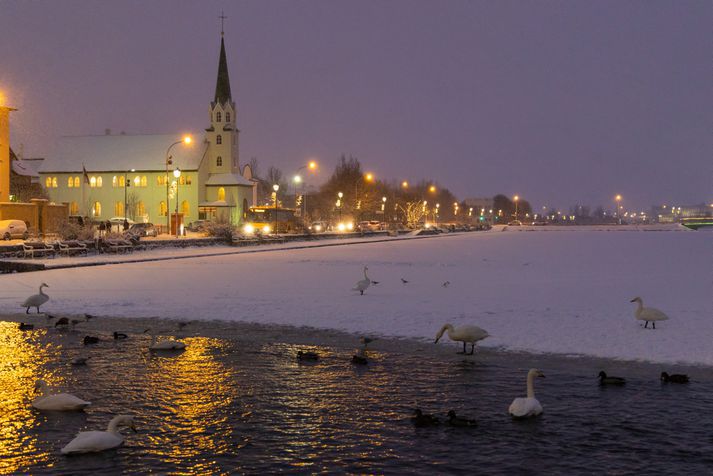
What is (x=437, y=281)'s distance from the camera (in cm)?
2748

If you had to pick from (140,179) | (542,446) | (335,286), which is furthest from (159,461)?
(140,179)

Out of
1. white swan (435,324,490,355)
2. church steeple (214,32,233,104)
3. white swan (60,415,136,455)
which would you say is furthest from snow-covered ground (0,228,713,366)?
church steeple (214,32,233,104)

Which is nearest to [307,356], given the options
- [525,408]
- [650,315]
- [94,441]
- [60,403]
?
[60,403]

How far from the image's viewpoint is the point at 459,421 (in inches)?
385

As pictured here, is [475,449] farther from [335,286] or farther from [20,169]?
[20,169]

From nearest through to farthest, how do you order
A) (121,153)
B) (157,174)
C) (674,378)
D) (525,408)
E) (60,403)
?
(525,408)
(60,403)
(674,378)
(157,174)
(121,153)

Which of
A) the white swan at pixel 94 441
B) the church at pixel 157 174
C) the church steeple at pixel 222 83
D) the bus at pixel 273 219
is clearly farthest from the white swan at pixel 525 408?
the church steeple at pixel 222 83

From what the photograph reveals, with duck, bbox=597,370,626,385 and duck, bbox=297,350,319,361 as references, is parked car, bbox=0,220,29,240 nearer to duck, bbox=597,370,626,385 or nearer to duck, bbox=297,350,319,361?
duck, bbox=297,350,319,361

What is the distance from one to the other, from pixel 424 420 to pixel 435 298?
12.4 m

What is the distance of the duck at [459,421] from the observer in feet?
32.0

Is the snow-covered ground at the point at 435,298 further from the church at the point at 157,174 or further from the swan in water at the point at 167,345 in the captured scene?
the church at the point at 157,174

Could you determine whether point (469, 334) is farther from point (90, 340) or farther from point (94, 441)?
point (90, 340)

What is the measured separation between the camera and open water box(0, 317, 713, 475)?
8.58m

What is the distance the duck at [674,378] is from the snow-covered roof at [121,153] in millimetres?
89013
